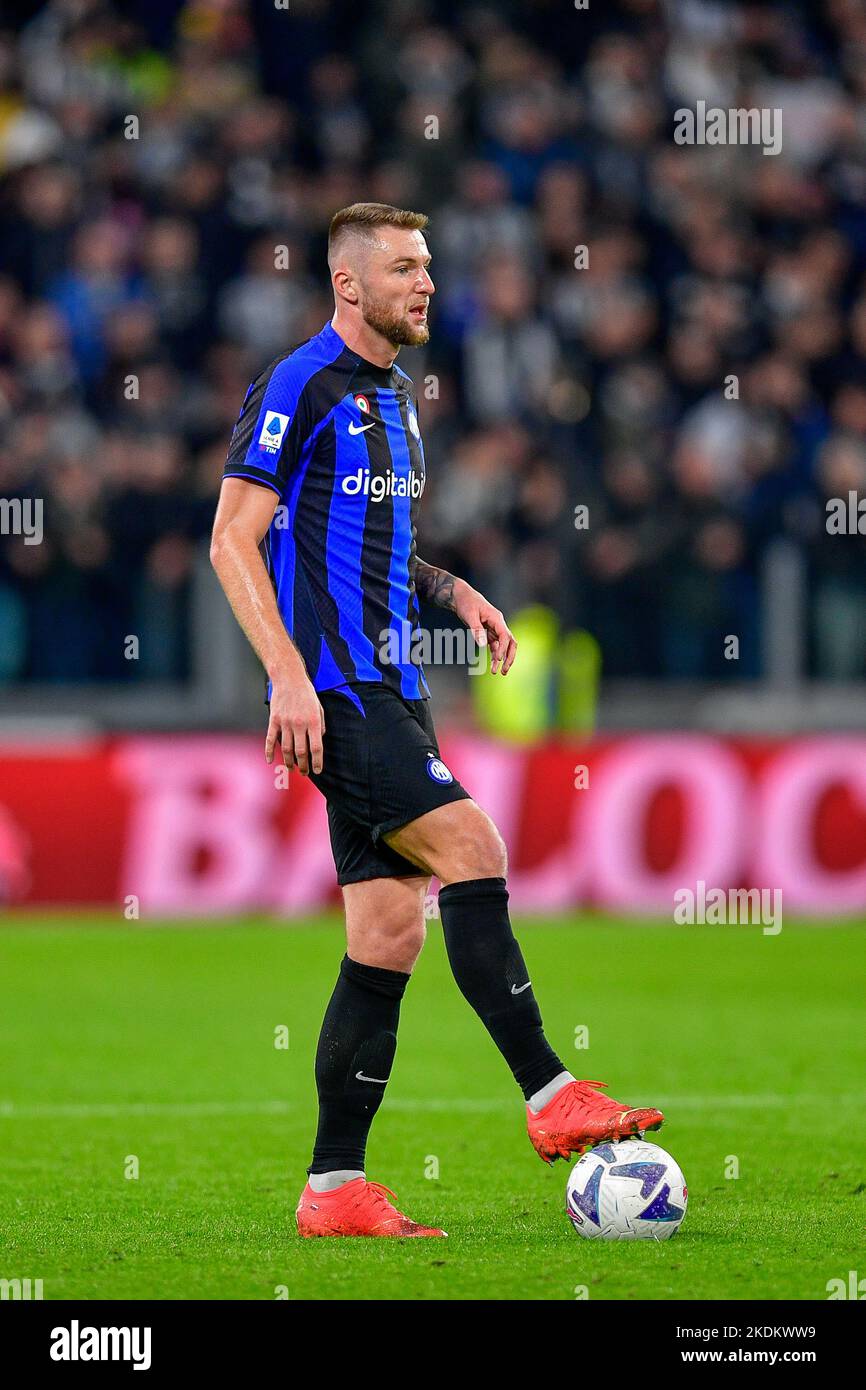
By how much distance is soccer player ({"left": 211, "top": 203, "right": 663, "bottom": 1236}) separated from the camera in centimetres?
501

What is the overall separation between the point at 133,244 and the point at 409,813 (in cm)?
1112

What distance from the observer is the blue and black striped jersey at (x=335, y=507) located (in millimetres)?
5113

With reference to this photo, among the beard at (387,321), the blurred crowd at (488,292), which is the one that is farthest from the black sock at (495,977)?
the blurred crowd at (488,292)

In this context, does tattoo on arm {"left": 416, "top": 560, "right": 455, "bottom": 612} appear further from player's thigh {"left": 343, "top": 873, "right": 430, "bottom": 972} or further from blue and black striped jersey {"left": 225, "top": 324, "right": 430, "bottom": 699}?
player's thigh {"left": 343, "top": 873, "right": 430, "bottom": 972}

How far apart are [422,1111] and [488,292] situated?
8.96 m

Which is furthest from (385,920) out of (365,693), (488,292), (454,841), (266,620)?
(488,292)

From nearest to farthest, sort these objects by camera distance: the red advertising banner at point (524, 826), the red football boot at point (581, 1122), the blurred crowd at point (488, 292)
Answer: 1. the red football boot at point (581, 1122)
2. the red advertising banner at point (524, 826)
3. the blurred crowd at point (488, 292)

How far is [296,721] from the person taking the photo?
491 cm

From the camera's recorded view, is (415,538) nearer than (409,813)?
No

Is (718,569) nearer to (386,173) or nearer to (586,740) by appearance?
(586,740)

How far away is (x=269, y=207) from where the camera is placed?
619 inches

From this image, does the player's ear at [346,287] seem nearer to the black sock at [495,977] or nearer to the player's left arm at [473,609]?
the player's left arm at [473,609]

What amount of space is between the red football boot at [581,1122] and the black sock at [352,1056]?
45 cm
